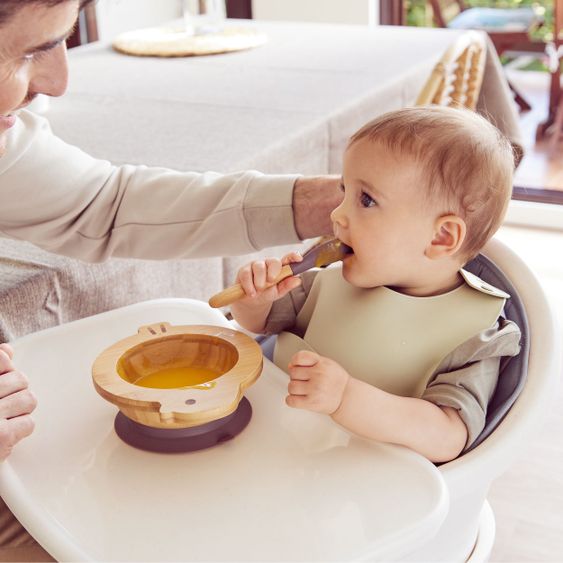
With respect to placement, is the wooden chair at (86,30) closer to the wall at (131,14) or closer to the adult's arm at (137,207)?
the wall at (131,14)

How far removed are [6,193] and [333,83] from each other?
4.48 ft

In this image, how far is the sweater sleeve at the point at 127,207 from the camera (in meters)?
1.25

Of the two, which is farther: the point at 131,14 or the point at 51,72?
the point at 131,14

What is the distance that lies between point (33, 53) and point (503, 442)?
2.10ft

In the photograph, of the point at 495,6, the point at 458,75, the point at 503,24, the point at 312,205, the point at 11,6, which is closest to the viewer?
the point at 11,6

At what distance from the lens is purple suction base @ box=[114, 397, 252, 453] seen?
2.79ft

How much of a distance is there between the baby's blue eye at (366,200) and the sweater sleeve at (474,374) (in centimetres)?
20

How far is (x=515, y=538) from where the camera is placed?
158 centimetres

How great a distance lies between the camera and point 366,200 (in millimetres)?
978

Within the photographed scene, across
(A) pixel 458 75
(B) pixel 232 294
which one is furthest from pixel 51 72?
(A) pixel 458 75

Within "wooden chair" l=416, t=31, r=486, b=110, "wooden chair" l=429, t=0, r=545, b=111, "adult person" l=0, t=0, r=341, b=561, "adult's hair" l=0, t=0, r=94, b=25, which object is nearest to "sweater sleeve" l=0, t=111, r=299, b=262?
"adult person" l=0, t=0, r=341, b=561

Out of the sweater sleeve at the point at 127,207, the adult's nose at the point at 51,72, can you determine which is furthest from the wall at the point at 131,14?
the adult's nose at the point at 51,72

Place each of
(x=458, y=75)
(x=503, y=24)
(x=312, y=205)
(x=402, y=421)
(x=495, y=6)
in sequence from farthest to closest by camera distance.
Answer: (x=495, y=6)
(x=503, y=24)
(x=458, y=75)
(x=312, y=205)
(x=402, y=421)

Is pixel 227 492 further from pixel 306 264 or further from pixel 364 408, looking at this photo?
pixel 306 264
